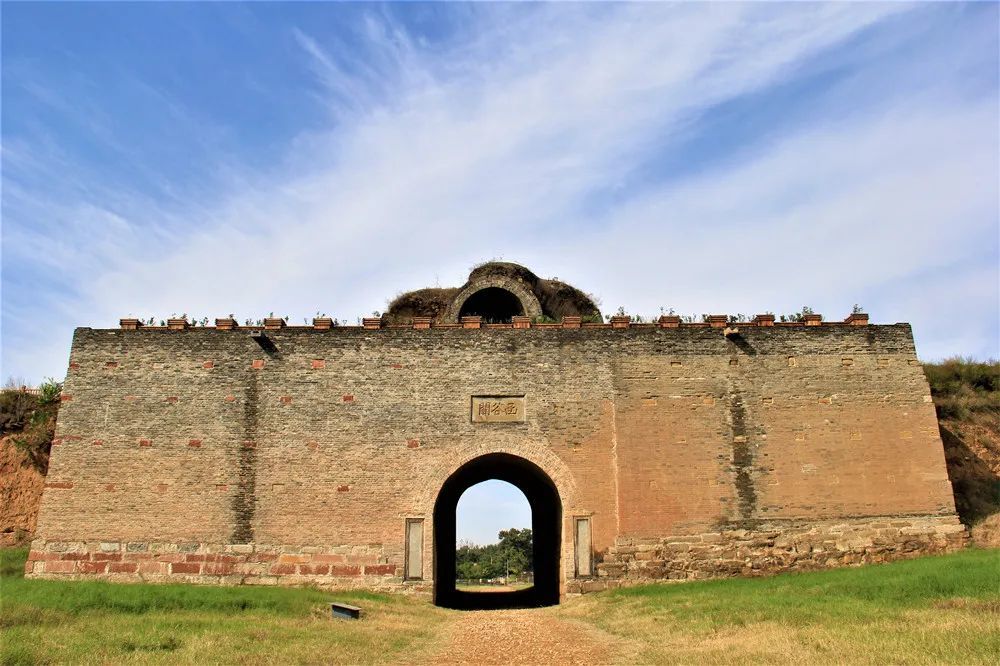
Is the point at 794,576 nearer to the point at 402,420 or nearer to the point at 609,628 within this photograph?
the point at 609,628

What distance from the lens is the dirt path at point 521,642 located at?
27.0ft

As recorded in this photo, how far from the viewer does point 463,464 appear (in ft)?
45.5

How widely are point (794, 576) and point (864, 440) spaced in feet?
10.4

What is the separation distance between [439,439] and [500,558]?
31373mm

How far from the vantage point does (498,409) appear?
14.2 meters

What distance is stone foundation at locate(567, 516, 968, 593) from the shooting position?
13312 millimetres

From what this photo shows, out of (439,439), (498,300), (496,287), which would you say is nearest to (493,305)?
(498,300)

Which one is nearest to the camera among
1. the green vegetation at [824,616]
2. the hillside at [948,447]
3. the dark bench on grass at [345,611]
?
the green vegetation at [824,616]

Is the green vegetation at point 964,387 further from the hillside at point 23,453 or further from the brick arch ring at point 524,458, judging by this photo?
the hillside at point 23,453

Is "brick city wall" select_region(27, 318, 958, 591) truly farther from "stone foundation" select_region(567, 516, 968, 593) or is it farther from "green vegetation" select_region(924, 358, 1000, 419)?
"green vegetation" select_region(924, 358, 1000, 419)

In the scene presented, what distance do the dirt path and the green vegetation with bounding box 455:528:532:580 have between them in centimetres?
2771

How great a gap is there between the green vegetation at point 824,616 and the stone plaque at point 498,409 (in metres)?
3.58

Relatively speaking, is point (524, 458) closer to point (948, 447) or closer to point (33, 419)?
point (948, 447)

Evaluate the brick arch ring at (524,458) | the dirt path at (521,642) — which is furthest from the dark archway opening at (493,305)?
the dirt path at (521,642)
